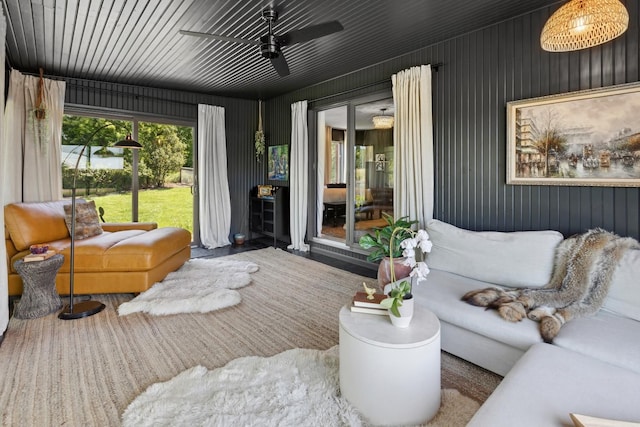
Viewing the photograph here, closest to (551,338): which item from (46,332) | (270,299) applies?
(270,299)

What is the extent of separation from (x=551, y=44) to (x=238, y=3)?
233 cm

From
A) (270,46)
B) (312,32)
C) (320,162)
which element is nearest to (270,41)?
(270,46)

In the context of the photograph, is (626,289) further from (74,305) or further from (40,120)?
(40,120)

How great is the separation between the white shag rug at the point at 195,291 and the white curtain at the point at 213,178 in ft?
4.80

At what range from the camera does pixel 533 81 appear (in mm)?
2951

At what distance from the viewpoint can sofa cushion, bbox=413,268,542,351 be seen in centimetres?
189

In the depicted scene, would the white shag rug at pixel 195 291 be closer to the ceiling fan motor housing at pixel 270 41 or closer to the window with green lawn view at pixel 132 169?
the window with green lawn view at pixel 132 169

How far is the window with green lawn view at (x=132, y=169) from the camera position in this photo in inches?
192

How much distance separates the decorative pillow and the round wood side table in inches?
28.1

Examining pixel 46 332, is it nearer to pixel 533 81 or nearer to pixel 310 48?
pixel 310 48

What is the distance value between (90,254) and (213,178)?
287cm

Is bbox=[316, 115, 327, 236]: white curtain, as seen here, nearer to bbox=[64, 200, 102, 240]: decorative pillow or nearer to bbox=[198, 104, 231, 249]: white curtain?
bbox=[198, 104, 231, 249]: white curtain

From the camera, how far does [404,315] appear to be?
5.57 ft

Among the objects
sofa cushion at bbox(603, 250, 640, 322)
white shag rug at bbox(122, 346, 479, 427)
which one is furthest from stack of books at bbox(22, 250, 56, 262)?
sofa cushion at bbox(603, 250, 640, 322)
